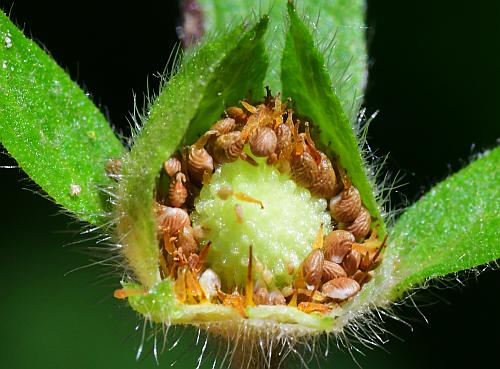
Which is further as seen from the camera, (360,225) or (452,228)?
(452,228)

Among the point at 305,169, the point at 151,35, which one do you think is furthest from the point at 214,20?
the point at 151,35

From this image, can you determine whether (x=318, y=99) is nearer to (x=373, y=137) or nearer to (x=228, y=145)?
(x=228, y=145)

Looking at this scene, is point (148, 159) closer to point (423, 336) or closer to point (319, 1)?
point (319, 1)

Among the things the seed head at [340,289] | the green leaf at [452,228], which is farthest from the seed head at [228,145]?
the green leaf at [452,228]

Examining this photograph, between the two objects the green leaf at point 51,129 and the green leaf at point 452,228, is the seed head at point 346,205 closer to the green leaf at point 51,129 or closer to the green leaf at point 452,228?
the green leaf at point 452,228

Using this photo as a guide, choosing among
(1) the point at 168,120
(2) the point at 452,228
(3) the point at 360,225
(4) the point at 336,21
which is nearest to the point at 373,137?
(4) the point at 336,21
